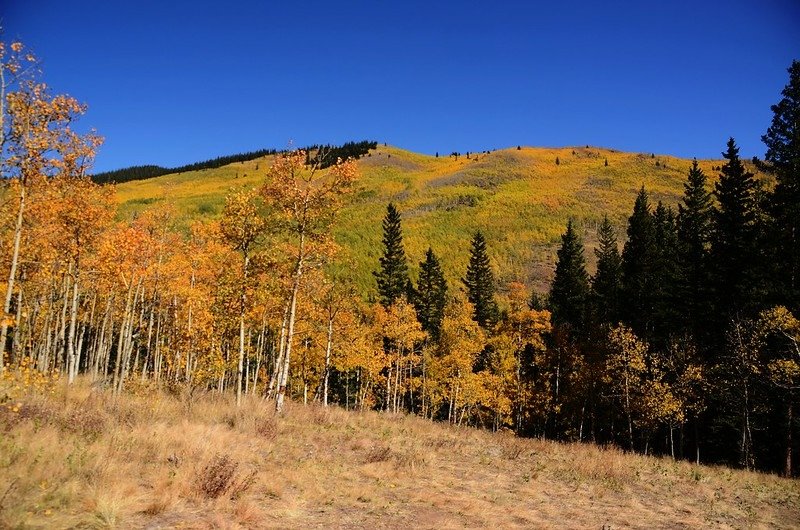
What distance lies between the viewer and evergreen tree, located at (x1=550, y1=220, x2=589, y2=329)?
52.0 m

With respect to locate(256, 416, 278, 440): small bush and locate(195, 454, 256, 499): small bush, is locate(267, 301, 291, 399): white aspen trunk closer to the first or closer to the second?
locate(256, 416, 278, 440): small bush

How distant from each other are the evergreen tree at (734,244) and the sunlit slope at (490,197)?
44.0 m

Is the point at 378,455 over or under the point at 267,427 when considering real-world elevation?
under

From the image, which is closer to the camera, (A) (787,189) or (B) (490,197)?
(A) (787,189)

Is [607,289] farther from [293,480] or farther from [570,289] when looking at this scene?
[293,480]

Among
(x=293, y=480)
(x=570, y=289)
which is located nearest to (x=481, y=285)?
(x=570, y=289)

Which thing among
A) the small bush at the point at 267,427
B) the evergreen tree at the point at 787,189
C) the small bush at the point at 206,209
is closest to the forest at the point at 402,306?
the evergreen tree at the point at 787,189

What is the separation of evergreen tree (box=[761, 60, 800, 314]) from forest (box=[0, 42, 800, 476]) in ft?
0.32

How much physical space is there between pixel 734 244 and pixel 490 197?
89335 mm

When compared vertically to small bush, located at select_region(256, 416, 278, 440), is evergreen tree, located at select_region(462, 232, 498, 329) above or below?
above

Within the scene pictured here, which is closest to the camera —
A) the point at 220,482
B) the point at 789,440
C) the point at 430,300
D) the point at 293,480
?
the point at 220,482

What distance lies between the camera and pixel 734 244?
3108cm

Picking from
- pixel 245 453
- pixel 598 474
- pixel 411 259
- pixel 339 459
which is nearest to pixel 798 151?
pixel 598 474

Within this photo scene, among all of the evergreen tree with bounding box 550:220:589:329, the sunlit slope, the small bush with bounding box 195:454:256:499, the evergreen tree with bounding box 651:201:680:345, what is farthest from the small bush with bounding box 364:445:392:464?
the sunlit slope
